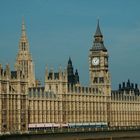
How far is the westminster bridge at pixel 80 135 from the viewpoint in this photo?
11687 centimetres

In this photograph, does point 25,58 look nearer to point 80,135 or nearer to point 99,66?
point 99,66

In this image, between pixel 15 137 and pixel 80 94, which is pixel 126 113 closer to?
pixel 80 94

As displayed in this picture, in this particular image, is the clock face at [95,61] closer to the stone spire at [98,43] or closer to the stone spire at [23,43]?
the stone spire at [98,43]

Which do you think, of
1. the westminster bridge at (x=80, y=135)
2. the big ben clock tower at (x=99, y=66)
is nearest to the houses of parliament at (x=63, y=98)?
the big ben clock tower at (x=99, y=66)

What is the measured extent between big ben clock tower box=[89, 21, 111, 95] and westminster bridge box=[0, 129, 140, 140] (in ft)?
92.0

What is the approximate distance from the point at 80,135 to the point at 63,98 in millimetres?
24788

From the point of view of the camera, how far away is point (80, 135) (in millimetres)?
132500

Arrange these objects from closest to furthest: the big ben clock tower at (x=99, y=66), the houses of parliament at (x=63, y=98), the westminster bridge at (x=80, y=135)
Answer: the westminster bridge at (x=80, y=135) < the houses of parliament at (x=63, y=98) < the big ben clock tower at (x=99, y=66)

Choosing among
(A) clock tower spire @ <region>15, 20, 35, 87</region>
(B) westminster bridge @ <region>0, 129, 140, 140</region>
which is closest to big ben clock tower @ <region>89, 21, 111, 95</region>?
(A) clock tower spire @ <region>15, 20, 35, 87</region>

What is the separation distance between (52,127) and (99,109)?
27585 mm

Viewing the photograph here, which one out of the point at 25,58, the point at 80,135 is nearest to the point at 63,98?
the point at 80,135

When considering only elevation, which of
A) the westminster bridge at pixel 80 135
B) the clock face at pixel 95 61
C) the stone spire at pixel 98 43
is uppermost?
the stone spire at pixel 98 43

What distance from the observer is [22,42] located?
18038 centimetres

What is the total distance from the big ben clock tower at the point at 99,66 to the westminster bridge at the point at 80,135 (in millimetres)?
A: 28032
